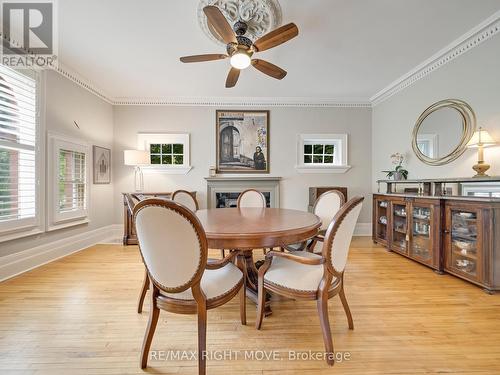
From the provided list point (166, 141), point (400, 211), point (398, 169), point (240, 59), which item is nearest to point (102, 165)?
point (166, 141)

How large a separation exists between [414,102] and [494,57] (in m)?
1.08

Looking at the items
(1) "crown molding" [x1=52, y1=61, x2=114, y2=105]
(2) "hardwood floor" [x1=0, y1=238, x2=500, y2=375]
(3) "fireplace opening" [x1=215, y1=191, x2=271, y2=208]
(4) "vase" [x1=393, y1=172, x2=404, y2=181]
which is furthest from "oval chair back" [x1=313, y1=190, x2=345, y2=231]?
(1) "crown molding" [x1=52, y1=61, x2=114, y2=105]

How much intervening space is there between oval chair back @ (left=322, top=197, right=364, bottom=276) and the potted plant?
107 inches

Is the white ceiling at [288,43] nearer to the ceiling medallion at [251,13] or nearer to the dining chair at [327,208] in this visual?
the ceiling medallion at [251,13]

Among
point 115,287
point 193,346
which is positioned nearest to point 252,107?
point 115,287

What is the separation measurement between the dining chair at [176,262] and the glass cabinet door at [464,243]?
2.51 m

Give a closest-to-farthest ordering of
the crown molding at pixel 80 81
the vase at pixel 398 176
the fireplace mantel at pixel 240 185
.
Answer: the crown molding at pixel 80 81 < the vase at pixel 398 176 < the fireplace mantel at pixel 240 185

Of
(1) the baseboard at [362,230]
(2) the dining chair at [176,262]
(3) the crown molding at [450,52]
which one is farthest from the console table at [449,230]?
(2) the dining chair at [176,262]

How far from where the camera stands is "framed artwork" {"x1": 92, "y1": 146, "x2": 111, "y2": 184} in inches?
150

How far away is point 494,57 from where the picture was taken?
7.59 feet

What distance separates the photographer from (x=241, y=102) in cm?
430

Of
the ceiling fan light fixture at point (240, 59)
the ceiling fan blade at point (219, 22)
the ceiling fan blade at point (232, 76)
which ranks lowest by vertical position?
the ceiling fan light fixture at point (240, 59)

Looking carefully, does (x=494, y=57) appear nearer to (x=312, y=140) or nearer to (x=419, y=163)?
(x=419, y=163)

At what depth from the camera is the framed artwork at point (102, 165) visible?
3.82m
